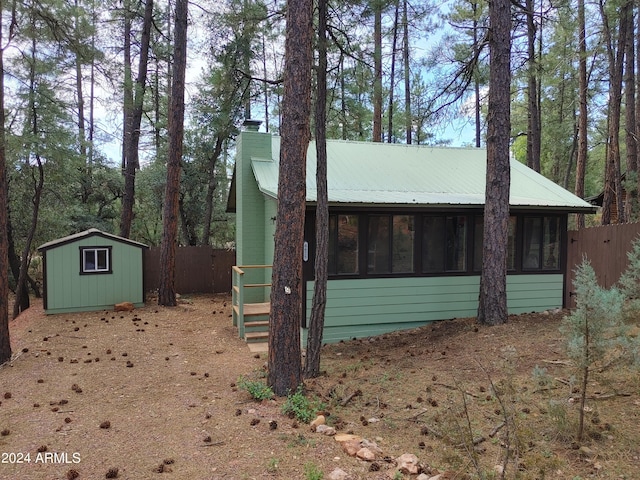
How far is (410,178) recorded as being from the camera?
8.75 metres

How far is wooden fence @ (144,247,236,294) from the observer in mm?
12577

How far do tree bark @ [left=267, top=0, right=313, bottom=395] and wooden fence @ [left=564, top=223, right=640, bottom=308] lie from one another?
5.74 metres

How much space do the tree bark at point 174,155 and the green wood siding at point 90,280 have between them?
1.94 ft

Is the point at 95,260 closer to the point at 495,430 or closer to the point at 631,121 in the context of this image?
the point at 495,430

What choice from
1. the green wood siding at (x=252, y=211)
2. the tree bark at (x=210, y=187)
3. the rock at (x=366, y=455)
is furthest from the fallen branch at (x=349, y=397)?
the tree bark at (x=210, y=187)

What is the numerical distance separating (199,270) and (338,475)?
1105cm

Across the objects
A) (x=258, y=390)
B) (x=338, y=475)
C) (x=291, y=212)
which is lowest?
(x=258, y=390)

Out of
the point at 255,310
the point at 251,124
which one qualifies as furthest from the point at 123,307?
the point at 251,124

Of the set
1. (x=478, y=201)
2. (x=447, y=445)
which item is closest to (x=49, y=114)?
Answer: (x=478, y=201)

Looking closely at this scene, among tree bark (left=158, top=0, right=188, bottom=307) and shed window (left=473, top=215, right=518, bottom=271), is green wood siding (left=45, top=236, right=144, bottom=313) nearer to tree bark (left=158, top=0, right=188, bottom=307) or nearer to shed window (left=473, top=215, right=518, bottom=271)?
tree bark (left=158, top=0, right=188, bottom=307)

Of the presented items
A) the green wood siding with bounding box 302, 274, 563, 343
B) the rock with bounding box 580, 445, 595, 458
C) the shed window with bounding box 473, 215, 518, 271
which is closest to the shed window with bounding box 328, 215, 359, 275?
the green wood siding with bounding box 302, 274, 563, 343

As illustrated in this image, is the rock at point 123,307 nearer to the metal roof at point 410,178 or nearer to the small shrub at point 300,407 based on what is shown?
the metal roof at point 410,178

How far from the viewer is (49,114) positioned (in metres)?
9.66

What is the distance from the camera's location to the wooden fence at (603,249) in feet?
25.1
